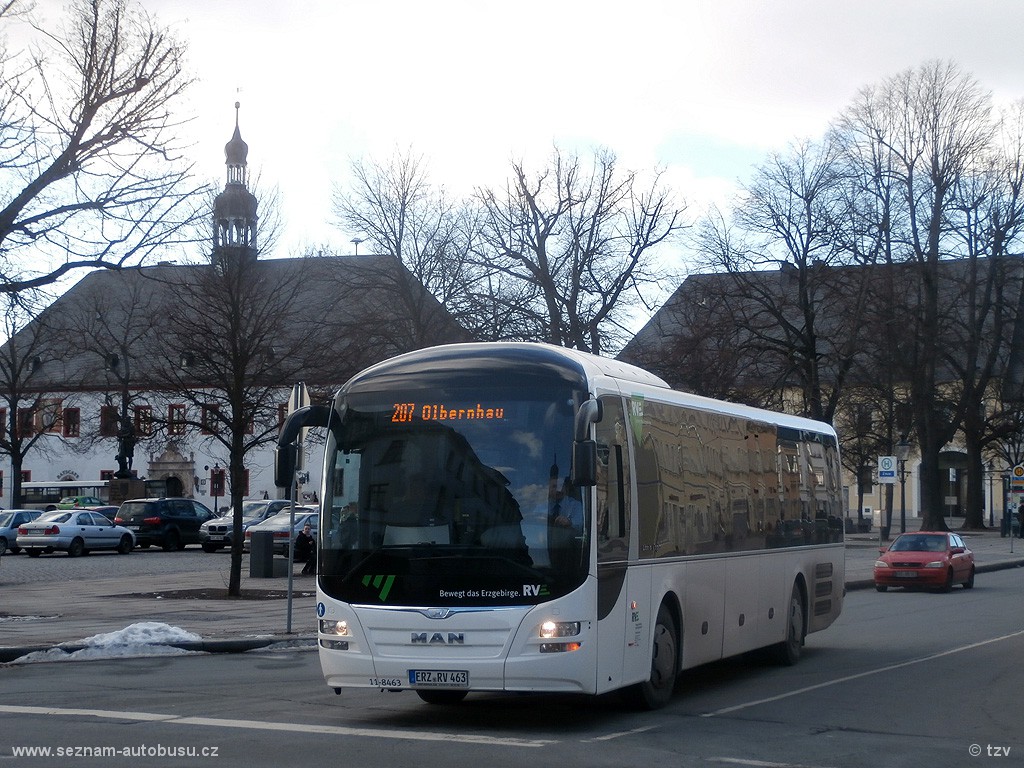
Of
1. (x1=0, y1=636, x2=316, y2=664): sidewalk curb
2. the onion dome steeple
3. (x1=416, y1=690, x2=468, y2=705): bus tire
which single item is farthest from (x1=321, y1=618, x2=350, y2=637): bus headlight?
the onion dome steeple

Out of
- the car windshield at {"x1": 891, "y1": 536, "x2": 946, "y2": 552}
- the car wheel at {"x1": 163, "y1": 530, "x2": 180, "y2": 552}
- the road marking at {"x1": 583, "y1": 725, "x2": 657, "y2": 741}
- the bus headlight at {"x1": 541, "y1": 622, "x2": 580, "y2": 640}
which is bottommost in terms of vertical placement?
the road marking at {"x1": 583, "y1": 725, "x2": 657, "y2": 741}

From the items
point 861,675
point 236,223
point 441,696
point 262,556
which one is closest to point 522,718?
point 441,696

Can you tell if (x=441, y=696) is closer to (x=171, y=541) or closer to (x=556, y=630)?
(x=556, y=630)

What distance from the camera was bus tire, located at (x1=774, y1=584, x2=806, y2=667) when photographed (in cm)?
1593

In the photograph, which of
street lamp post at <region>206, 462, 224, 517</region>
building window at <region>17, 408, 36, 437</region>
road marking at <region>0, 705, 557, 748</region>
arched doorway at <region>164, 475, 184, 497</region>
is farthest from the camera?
arched doorway at <region>164, 475, 184, 497</region>

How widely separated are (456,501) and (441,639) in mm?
1117

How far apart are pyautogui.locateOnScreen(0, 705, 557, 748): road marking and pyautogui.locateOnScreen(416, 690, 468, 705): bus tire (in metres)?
1.65

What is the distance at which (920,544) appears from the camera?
1235 inches

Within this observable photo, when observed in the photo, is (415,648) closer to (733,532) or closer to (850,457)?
(733,532)

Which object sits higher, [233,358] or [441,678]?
[233,358]

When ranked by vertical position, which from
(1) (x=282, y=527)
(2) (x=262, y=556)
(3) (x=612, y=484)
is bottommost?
(2) (x=262, y=556)

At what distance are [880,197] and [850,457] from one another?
24735mm

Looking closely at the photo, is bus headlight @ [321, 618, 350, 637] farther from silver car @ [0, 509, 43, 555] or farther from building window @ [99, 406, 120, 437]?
building window @ [99, 406, 120, 437]

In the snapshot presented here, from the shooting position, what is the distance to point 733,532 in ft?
46.4
